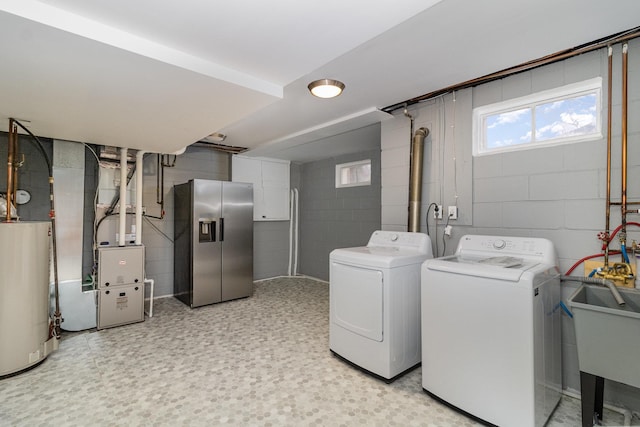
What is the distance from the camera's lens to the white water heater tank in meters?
2.32

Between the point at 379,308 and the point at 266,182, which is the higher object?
the point at 266,182

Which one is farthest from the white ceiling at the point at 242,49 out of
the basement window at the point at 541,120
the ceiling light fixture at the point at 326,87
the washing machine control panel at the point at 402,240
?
the washing machine control panel at the point at 402,240

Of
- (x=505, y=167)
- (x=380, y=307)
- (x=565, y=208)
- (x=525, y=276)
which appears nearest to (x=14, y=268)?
(x=380, y=307)

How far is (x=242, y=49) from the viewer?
1.92 meters

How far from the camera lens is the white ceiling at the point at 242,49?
1553 millimetres

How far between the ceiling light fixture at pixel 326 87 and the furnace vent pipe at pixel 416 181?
2.88 feet

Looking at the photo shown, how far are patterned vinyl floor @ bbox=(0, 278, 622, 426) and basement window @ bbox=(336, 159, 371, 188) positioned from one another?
2.55 metres

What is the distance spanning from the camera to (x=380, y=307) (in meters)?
2.22

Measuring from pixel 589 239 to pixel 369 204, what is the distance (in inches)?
115

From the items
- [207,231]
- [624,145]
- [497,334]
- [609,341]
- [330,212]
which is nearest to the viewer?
[609,341]

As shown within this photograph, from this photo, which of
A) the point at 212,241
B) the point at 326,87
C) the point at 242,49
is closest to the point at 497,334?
the point at 326,87

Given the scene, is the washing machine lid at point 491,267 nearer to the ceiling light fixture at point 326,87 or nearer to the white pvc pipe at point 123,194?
the ceiling light fixture at point 326,87

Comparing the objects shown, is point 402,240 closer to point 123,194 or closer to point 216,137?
point 216,137

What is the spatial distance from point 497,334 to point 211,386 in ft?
6.42
